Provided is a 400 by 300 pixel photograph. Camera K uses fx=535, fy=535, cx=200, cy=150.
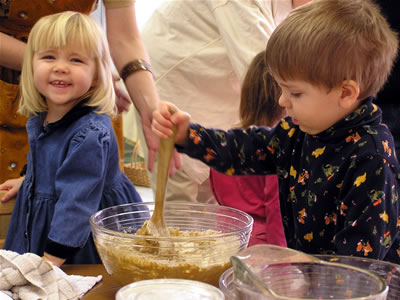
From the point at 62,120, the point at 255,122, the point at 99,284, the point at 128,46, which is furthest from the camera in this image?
the point at 255,122

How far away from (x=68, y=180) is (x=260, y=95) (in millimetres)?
967

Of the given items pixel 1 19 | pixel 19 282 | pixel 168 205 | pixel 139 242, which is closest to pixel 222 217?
pixel 168 205

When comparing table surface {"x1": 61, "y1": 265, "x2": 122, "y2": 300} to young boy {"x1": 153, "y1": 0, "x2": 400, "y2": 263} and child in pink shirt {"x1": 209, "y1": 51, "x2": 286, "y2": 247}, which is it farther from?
child in pink shirt {"x1": 209, "y1": 51, "x2": 286, "y2": 247}

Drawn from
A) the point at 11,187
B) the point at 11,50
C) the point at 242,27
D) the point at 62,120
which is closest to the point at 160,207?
the point at 62,120

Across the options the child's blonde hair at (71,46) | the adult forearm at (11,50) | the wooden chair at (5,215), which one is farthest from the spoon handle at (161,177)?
the adult forearm at (11,50)

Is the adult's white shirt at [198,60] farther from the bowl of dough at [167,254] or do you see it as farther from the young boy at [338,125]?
the bowl of dough at [167,254]

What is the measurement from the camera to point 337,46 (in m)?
1.09

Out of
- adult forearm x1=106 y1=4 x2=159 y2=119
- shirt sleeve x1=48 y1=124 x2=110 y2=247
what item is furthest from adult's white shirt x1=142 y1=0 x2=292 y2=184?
shirt sleeve x1=48 y1=124 x2=110 y2=247

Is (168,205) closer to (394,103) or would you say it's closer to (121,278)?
(121,278)

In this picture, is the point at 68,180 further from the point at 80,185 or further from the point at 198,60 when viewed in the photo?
the point at 198,60

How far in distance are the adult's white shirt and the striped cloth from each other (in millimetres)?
1488

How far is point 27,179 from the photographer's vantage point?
1.67 meters

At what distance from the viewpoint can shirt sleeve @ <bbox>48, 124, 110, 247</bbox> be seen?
1.34 meters

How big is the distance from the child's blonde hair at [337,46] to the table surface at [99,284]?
0.56 m
